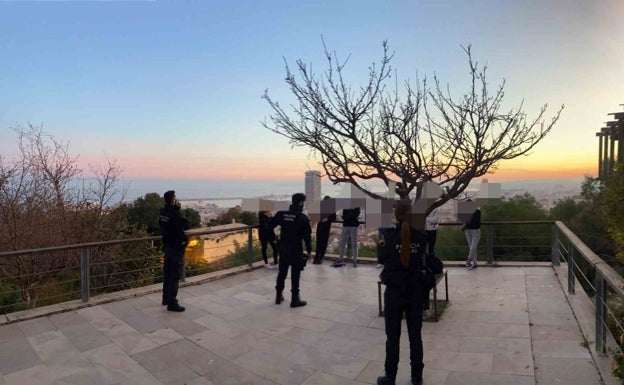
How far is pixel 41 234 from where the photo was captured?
387 inches

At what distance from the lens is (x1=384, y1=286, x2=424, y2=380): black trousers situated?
12.2 ft

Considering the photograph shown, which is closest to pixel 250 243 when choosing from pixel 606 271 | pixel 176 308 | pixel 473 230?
pixel 176 308

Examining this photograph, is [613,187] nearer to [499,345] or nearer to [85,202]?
[499,345]

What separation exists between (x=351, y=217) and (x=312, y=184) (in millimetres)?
2032

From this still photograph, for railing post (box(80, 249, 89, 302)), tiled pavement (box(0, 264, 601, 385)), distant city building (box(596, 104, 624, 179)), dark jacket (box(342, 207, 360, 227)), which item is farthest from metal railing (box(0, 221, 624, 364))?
distant city building (box(596, 104, 624, 179))

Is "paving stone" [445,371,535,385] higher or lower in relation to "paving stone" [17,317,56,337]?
higher

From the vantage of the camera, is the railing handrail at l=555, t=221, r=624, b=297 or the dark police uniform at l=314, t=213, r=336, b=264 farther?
the dark police uniform at l=314, t=213, r=336, b=264

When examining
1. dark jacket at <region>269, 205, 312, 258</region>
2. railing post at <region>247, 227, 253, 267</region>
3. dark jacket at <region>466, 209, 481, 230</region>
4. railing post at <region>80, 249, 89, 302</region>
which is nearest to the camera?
railing post at <region>80, 249, 89, 302</region>

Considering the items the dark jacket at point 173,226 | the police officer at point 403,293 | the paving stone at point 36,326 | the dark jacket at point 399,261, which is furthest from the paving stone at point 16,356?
the dark jacket at point 399,261

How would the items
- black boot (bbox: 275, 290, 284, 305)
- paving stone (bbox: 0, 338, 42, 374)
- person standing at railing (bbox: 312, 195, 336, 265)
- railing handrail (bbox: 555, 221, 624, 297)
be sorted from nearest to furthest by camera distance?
railing handrail (bbox: 555, 221, 624, 297)
paving stone (bbox: 0, 338, 42, 374)
black boot (bbox: 275, 290, 284, 305)
person standing at railing (bbox: 312, 195, 336, 265)

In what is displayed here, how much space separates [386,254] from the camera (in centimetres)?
383

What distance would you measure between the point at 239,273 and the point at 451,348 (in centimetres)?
513

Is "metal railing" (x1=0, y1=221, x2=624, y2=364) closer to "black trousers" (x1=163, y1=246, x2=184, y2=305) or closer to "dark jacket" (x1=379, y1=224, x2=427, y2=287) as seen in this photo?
"black trousers" (x1=163, y1=246, x2=184, y2=305)

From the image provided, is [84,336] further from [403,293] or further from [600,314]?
[600,314]
